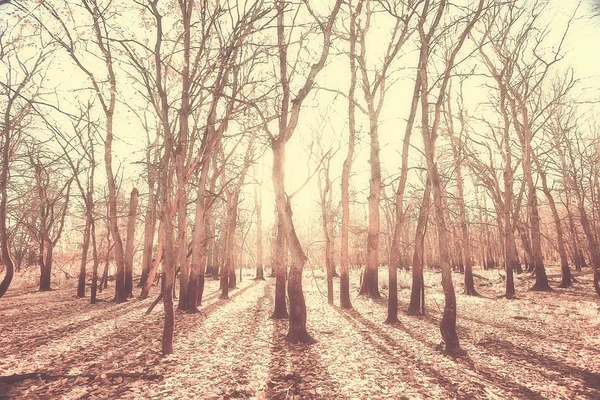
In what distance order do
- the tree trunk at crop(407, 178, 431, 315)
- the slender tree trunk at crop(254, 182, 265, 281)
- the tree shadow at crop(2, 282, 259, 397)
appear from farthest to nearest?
the slender tree trunk at crop(254, 182, 265, 281)
the tree trunk at crop(407, 178, 431, 315)
the tree shadow at crop(2, 282, 259, 397)

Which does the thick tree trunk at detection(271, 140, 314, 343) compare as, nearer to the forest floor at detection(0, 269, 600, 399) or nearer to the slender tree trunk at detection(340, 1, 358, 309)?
the forest floor at detection(0, 269, 600, 399)

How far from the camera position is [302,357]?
5941 mm

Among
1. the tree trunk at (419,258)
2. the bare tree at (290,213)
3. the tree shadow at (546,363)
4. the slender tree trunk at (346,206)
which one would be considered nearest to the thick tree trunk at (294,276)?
the bare tree at (290,213)

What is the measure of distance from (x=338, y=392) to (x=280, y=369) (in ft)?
3.93

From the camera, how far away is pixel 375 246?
11.8 m

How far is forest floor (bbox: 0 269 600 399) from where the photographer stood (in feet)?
14.7

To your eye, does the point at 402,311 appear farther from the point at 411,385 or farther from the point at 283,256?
the point at 411,385

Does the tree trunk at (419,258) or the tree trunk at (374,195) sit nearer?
the tree trunk at (419,258)

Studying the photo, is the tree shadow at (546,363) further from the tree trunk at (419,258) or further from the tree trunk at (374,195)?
the tree trunk at (374,195)

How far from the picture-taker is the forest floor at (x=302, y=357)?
14.7ft

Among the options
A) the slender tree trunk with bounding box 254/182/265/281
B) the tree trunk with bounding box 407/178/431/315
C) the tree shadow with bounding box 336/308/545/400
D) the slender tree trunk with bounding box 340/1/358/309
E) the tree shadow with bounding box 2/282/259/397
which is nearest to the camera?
the tree shadow with bounding box 336/308/545/400

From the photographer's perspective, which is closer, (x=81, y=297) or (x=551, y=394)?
(x=551, y=394)

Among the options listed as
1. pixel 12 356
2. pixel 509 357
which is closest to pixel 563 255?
pixel 509 357

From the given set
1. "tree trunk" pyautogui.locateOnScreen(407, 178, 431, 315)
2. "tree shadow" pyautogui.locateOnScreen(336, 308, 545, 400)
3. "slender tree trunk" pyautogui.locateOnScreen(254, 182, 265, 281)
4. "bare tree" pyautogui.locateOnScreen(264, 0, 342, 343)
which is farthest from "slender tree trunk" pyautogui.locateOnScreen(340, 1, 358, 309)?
"slender tree trunk" pyautogui.locateOnScreen(254, 182, 265, 281)
